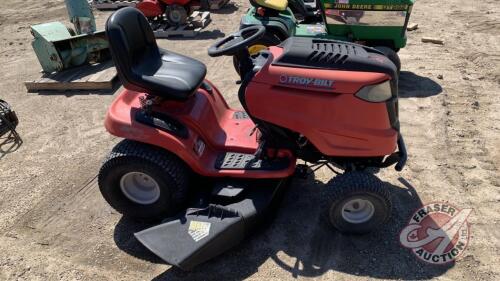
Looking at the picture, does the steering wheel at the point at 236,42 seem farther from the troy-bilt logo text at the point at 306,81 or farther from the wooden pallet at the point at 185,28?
the wooden pallet at the point at 185,28

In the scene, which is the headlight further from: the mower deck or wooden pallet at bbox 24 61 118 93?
wooden pallet at bbox 24 61 118 93

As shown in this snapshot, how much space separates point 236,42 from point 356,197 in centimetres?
130

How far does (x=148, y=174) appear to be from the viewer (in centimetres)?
281

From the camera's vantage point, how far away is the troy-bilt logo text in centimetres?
251

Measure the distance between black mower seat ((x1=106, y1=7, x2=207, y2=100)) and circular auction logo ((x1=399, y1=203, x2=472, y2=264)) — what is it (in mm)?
1896

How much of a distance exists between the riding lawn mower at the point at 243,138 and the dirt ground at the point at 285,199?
0.67ft

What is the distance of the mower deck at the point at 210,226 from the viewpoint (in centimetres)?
250

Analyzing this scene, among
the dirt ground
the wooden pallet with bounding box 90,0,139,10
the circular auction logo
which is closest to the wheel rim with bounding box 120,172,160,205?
the dirt ground

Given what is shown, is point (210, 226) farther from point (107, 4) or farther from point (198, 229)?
point (107, 4)

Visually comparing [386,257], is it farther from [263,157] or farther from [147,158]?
[147,158]

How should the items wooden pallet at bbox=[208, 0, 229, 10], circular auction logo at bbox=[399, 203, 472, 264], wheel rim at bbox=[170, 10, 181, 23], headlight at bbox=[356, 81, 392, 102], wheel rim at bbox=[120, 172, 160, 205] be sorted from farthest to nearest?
wooden pallet at bbox=[208, 0, 229, 10] < wheel rim at bbox=[170, 10, 181, 23] < wheel rim at bbox=[120, 172, 160, 205] < circular auction logo at bbox=[399, 203, 472, 264] < headlight at bbox=[356, 81, 392, 102]

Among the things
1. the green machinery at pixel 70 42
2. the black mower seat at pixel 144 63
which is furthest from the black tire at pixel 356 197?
the green machinery at pixel 70 42

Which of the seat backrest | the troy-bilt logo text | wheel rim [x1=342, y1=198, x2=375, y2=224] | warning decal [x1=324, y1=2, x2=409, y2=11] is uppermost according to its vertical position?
the seat backrest

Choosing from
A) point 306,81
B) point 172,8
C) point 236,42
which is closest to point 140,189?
point 236,42
